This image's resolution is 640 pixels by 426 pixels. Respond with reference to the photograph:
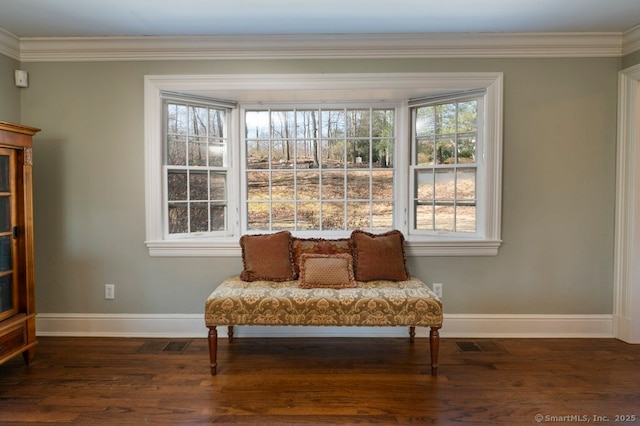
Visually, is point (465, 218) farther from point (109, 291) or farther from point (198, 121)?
point (109, 291)

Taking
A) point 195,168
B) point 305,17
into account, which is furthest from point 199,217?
point 305,17

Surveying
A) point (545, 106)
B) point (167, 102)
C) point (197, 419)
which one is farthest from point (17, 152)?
point (545, 106)

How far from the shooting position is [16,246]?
259cm

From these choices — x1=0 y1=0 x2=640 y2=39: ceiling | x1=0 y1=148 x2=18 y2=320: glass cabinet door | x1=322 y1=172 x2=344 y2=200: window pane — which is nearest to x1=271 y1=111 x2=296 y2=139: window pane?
x1=322 y1=172 x2=344 y2=200: window pane

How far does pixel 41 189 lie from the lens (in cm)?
315

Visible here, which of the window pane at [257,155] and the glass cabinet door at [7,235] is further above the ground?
the window pane at [257,155]

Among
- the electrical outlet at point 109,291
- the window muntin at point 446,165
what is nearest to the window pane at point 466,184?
the window muntin at point 446,165

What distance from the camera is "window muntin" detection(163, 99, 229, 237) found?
128 inches

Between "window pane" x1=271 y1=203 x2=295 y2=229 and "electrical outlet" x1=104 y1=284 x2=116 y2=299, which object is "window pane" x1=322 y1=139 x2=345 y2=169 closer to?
"window pane" x1=271 y1=203 x2=295 y2=229

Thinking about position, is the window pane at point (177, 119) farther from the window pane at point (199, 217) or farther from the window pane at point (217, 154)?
the window pane at point (199, 217)

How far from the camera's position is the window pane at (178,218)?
10.7ft

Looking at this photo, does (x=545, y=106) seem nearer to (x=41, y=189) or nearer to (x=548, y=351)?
(x=548, y=351)

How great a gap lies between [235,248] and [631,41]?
3.60 metres

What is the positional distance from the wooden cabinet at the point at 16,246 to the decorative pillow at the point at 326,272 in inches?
75.9
